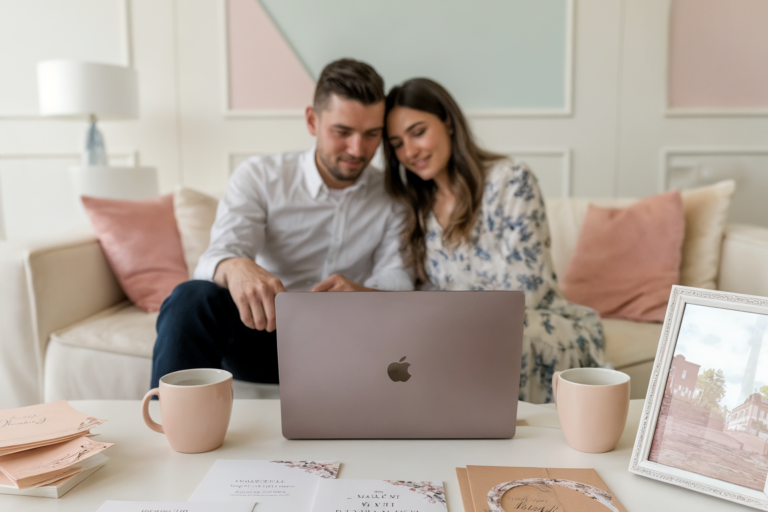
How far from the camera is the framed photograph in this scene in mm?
590

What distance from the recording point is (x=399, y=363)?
2.42ft

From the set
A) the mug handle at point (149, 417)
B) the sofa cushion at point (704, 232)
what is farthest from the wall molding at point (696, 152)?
the mug handle at point (149, 417)

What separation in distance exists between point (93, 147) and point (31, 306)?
1176mm

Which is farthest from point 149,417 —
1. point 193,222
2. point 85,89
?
point 85,89

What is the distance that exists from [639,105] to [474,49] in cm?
76

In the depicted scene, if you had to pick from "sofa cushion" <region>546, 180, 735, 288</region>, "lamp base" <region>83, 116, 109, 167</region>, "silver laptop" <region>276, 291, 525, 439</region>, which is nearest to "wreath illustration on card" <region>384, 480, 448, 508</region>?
"silver laptop" <region>276, 291, 525, 439</region>

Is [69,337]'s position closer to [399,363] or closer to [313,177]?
[313,177]

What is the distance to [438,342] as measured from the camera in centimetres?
73

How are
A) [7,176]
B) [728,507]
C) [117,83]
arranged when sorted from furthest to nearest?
[7,176]
[117,83]
[728,507]

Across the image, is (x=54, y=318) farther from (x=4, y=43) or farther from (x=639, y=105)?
(x=639, y=105)

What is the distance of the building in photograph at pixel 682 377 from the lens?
0.64 metres

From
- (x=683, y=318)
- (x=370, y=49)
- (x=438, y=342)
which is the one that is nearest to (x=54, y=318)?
(x=438, y=342)

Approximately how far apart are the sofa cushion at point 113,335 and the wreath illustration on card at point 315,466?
37.2 inches

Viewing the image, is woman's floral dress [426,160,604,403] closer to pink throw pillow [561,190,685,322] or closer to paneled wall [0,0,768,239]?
pink throw pillow [561,190,685,322]
